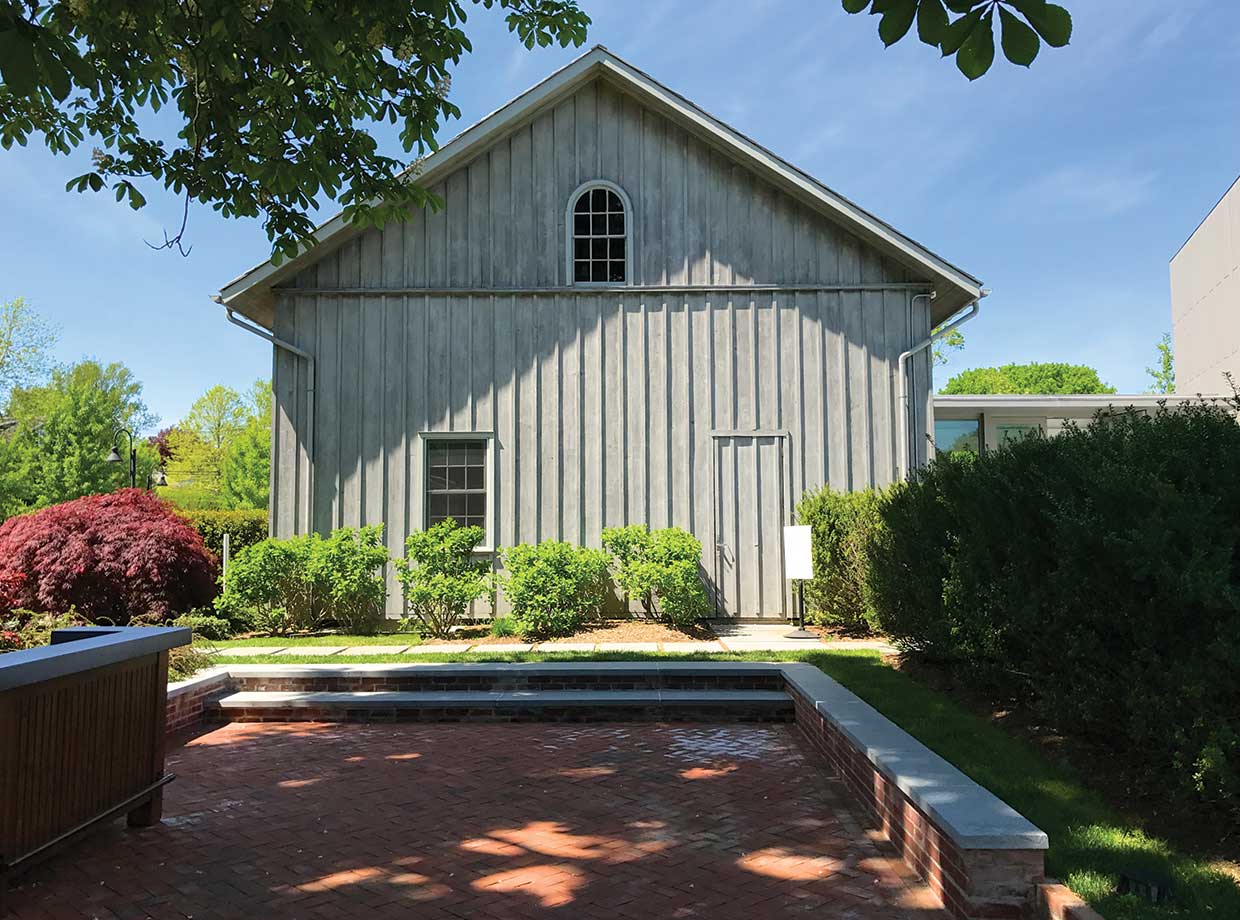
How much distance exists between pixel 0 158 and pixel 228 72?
4847cm

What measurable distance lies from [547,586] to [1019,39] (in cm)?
889

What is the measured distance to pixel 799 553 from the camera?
10844 mm

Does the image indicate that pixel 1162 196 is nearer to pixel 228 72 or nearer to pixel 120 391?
pixel 228 72

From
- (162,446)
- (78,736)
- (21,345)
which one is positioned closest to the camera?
(78,736)

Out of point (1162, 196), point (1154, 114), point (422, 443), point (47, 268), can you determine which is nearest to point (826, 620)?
point (422, 443)

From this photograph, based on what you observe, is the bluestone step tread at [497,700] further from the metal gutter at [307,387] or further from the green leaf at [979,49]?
the green leaf at [979,49]

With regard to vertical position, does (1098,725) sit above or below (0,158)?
below

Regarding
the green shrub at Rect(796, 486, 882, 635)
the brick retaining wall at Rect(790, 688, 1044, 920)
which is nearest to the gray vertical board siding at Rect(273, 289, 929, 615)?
the green shrub at Rect(796, 486, 882, 635)

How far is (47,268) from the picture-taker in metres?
48.2

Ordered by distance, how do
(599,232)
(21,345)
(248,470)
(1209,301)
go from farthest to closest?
1. (248,470)
2. (21,345)
3. (1209,301)
4. (599,232)

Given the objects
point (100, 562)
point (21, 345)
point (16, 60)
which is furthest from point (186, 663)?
point (21, 345)

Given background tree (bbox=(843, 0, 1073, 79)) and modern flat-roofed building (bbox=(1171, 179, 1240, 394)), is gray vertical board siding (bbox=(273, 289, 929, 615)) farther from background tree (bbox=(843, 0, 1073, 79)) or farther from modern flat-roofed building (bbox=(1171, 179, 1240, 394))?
modern flat-roofed building (bbox=(1171, 179, 1240, 394))

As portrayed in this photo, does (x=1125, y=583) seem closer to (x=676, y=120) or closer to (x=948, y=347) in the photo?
(x=676, y=120)

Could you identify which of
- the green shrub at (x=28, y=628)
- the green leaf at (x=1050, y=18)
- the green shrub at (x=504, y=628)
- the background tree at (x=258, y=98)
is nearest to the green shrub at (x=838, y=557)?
the green shrub at (x=504, y=628)
